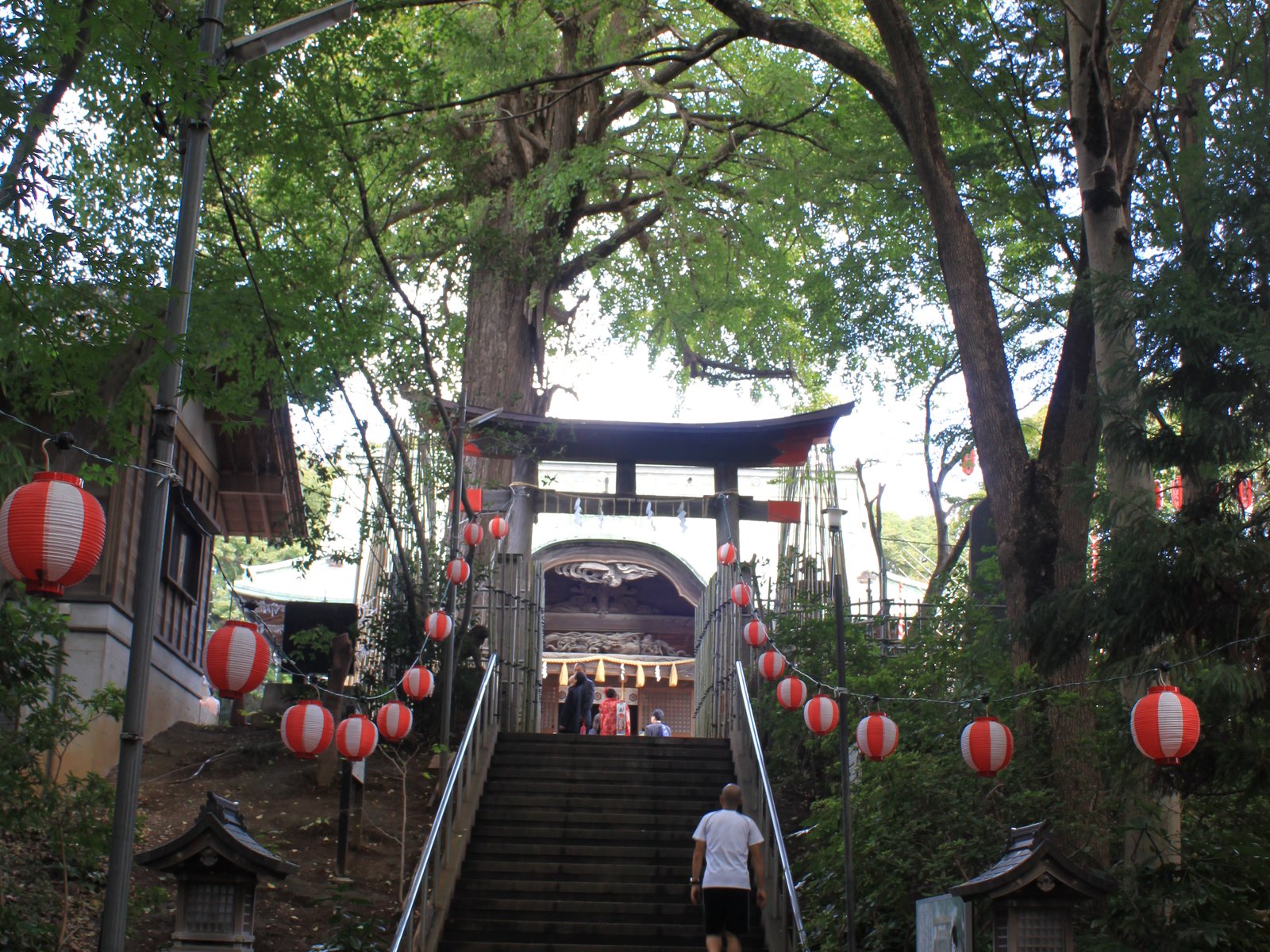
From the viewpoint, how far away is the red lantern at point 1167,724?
7.08 metres

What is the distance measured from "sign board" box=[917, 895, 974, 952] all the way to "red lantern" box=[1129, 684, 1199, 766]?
1463 mm

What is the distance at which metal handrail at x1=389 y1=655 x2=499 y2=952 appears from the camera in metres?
8.75

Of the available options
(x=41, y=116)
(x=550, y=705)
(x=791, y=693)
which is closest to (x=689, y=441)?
(x=791, y=693)

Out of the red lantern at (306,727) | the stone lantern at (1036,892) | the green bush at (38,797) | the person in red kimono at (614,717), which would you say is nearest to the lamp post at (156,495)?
the green bush at (38,797)


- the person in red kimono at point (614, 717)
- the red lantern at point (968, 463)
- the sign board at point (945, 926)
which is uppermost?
the red lantern at point (968, 463)

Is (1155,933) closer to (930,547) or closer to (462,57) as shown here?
(462,57)

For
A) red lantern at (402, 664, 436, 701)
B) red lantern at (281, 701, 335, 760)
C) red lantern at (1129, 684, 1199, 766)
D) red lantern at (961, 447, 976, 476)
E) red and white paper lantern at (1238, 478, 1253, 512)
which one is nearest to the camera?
red lantern at (1129, 684, 1199, 766)

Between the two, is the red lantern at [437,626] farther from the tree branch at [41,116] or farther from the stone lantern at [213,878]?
the tree branch at [41,116]

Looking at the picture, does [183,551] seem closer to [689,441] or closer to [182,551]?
[182,551]

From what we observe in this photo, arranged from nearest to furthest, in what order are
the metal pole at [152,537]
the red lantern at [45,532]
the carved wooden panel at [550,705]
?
the metal pole at [152,537] → the red lantern at [45,532] → the carved wooden panel at [550,705]

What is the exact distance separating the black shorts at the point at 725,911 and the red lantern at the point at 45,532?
5.23 metres

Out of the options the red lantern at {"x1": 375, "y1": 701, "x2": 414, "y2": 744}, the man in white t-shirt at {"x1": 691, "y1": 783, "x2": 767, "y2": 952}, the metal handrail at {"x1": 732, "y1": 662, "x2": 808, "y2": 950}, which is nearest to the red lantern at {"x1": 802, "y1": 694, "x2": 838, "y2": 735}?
the metal handrail at {"x1": 732, "y1": 662, "x2": 808, "y2": 950}

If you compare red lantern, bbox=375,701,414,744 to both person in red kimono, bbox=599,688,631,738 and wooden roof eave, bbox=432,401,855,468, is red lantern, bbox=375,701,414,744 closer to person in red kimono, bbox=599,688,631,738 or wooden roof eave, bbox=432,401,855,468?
wooden roof eave, bbox=432,401,855,468

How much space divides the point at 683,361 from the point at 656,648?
6234 mm
